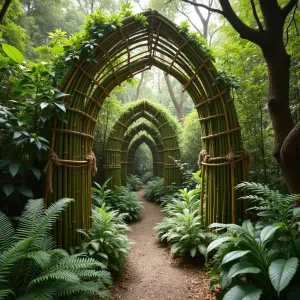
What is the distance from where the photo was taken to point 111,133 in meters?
6.46

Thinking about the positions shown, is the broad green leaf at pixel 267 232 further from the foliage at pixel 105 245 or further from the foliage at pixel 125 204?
the foliage at pixel 125 204

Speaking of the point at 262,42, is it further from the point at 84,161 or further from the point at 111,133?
the point at 111,133

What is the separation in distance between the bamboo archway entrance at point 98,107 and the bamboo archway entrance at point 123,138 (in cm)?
353

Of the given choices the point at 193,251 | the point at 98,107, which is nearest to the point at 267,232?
the point at 193,251

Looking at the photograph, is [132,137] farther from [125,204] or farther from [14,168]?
[14,168]

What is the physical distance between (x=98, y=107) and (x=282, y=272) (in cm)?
274

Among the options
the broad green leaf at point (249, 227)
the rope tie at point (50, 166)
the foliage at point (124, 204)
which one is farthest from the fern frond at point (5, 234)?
the foliage at point (124, 204)

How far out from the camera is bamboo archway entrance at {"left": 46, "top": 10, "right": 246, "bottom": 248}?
2.39 metres

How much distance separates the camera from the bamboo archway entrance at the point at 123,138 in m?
6.42

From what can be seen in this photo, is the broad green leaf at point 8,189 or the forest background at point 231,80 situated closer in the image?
the broad green leaf at point 8,189

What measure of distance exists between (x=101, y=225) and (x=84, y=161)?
0.90 m

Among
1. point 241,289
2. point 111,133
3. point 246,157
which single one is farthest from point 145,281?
point 111,133

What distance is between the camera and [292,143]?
1814 millimetres

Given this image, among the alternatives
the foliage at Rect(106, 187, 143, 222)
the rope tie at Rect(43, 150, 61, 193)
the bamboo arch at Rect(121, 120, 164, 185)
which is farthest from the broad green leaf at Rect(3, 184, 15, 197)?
the bamboo arch at Rect(121, 120, 164, 185)
